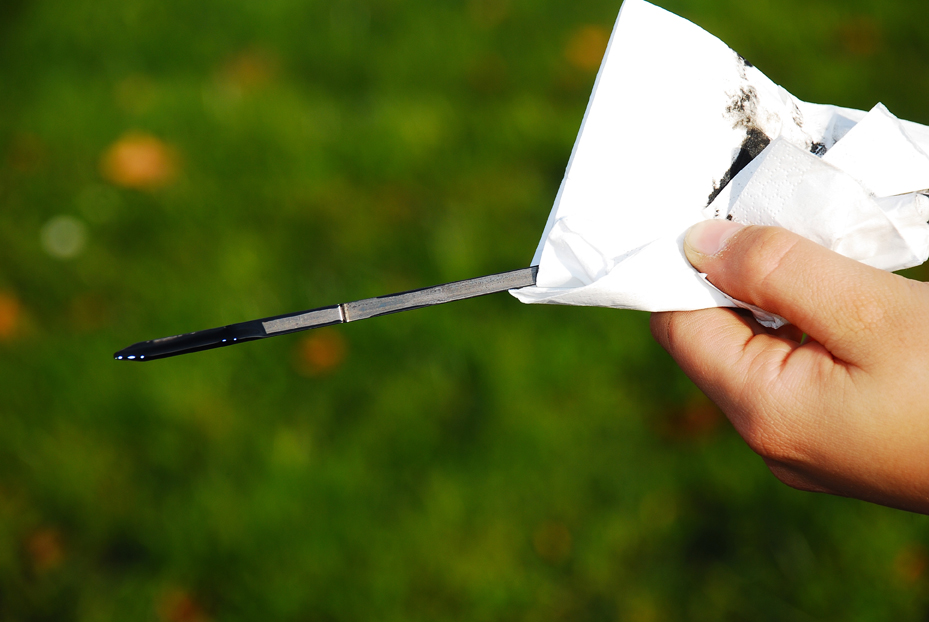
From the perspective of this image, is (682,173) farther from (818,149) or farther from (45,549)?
(45,549)

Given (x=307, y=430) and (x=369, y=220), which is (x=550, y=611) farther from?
(x=369, y=220)

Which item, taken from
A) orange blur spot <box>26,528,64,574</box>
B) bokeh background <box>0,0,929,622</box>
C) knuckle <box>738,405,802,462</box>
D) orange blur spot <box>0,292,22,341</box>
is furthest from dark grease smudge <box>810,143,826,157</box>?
orange blur spot <box>0,292,22,341</box>

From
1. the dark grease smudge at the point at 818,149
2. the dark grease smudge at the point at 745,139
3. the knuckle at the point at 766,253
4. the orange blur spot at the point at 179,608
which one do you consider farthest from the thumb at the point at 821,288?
the orange blur spot at the point at 179,608

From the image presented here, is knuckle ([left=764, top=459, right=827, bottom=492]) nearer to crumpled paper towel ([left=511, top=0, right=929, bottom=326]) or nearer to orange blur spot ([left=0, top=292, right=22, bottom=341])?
crumpled paper towel ([left=511, top=0, right=929, bottom=326])

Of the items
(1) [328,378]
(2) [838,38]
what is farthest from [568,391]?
(2) [838,38]

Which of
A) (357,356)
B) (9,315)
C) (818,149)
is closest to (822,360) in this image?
(818,149)
